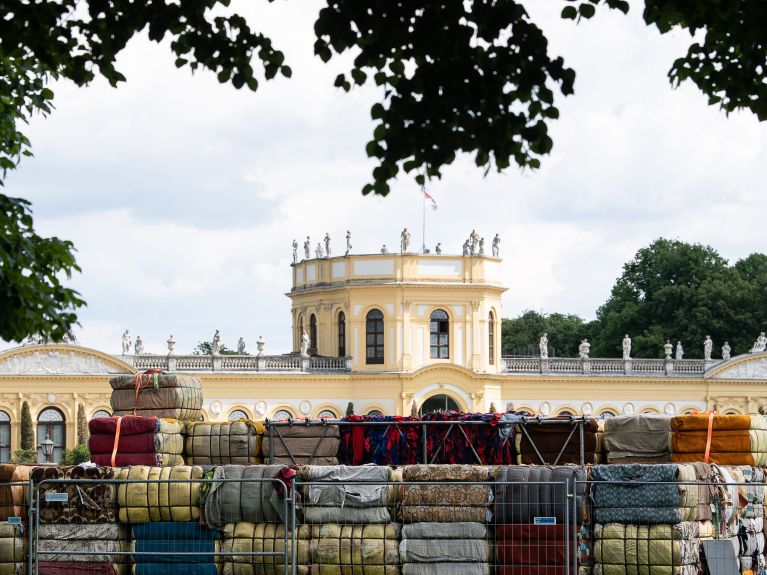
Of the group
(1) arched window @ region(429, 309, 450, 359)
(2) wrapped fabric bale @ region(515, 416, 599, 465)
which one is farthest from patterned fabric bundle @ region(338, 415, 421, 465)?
(1) arched window @ region(429, 309, 450, 359)

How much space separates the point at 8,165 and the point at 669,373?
167 ft

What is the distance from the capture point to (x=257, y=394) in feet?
205


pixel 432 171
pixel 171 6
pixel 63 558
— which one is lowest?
pixel 63 558

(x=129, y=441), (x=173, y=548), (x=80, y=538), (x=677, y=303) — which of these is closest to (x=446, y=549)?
(x=173, y=548)

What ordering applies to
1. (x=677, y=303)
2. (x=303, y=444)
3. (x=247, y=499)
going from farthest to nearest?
(x=677, y=303), (x=303, y=444), (x=247, y=499)

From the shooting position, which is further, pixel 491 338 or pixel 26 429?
pixel 491 338

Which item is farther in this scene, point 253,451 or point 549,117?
point 253,451

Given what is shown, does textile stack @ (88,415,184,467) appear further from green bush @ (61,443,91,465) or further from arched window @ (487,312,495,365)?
arched window @ (487,312,495,365)

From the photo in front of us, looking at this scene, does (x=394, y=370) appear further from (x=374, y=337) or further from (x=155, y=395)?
(x=155, y=395)

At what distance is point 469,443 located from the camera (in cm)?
2050

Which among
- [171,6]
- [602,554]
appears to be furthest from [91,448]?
[171,6]

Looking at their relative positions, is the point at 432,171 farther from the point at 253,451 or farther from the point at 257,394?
the point at 257,394

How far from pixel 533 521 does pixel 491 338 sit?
4876 cm

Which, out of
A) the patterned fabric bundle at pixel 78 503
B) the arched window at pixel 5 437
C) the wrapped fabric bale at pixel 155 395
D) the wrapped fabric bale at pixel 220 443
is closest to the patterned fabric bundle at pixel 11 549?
the patterned fabric bundle at pixel 78 503
